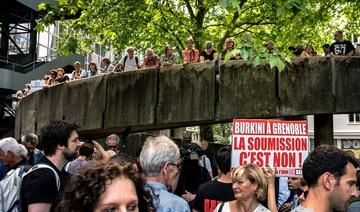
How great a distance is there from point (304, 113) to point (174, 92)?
10.2ft

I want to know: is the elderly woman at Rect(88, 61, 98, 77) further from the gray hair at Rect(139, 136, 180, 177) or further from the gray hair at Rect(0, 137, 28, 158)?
the gray hair at Rect(139, 136, 180, 177)

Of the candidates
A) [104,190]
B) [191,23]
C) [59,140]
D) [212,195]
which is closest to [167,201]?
[59,140]

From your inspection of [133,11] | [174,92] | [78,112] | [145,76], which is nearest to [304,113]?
[174,92]

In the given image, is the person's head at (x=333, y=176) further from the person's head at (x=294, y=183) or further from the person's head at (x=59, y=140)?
the person's head at (x=294, y=183)

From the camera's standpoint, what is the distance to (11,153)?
564 centimetres

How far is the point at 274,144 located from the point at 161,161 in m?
2.91

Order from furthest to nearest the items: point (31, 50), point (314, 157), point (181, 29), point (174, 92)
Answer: point (31, 50) → point (181, 29) → point (174, 92) → point (314, 157)

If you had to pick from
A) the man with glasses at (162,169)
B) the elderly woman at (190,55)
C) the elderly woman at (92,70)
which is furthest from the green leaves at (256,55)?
the elderly woman at (92,70)

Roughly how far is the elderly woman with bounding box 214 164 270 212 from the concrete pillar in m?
7.91

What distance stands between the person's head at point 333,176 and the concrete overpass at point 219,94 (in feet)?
26.8

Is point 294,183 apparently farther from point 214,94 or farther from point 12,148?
point 214,94

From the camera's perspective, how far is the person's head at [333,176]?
3.15 metres

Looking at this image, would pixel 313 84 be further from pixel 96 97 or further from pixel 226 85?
pixel 96 97

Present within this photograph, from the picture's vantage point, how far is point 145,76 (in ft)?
40.6
